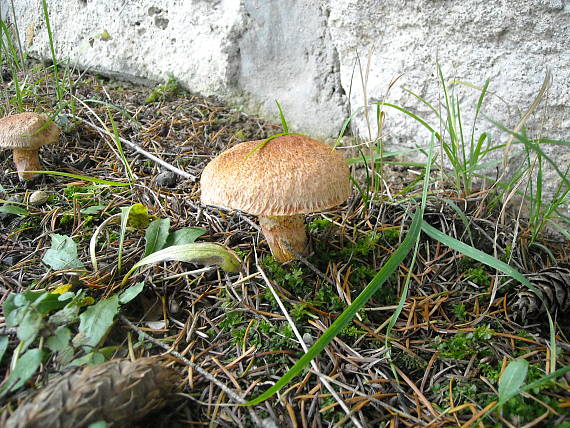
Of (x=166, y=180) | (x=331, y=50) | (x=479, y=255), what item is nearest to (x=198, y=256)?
(x=166, y=180)

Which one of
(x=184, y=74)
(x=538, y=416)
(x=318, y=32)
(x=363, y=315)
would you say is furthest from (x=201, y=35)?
(x=538, y=416)

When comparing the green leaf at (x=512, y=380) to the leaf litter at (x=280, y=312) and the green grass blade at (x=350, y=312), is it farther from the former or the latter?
the green grass blade at (x=350, y=312)

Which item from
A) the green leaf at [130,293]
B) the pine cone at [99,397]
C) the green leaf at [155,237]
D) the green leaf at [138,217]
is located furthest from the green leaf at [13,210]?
the pine cone at [99,397]

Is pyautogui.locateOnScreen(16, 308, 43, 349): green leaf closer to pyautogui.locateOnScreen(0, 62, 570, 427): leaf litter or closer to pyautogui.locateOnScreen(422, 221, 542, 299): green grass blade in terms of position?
pyautogui.locateOnScreen(0, 62, 570, 427): leaf litter

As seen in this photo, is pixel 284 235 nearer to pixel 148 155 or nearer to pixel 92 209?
pixel 92 209

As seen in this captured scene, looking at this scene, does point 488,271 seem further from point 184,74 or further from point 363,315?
point 184,74
